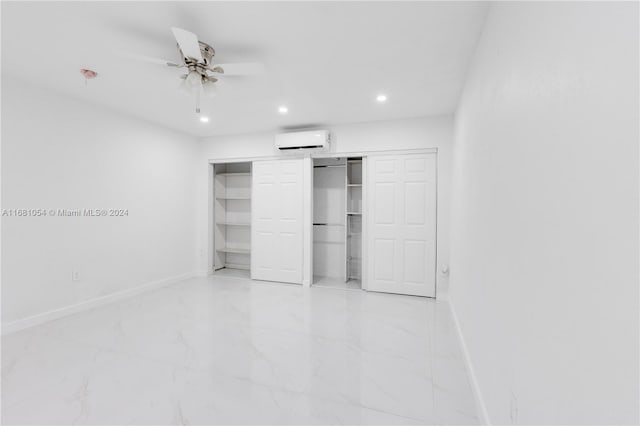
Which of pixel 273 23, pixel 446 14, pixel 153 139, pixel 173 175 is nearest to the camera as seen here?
pixel 446 14

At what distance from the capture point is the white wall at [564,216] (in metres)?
0.59

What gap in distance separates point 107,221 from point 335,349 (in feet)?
10.9

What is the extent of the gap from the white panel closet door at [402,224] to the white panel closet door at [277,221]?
1.16m

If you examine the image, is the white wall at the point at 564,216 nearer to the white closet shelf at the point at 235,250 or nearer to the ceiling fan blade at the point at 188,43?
the ceiling fan blade at the point at 188,43

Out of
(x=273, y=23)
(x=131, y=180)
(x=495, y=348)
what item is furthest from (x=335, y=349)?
(x=131, y=180)

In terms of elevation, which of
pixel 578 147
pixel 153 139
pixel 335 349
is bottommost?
pixel 335 349

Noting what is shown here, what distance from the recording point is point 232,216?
588cm

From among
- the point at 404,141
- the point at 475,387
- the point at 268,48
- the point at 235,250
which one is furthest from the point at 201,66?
the point at 235,250

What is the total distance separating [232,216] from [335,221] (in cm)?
216

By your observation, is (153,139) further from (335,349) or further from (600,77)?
(600,77)

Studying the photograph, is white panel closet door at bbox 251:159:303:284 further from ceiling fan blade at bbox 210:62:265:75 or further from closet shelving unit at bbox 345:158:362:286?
ceiling fan blade at bbox 210:62:265:75

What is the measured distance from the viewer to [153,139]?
4.41 metres

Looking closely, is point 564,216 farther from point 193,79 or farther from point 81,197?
point 81,197

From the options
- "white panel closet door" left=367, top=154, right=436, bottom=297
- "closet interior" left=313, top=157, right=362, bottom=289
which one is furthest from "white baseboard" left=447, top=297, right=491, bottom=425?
"closet interior" left=313, top=157, right=362, bottom=289
